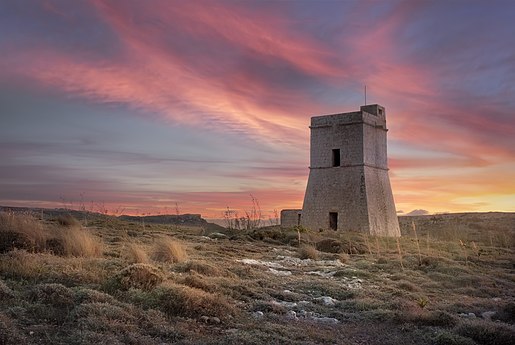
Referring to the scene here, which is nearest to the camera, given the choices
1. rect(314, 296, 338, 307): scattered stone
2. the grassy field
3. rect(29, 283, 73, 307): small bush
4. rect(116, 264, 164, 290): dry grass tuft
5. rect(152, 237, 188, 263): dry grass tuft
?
the grassy field

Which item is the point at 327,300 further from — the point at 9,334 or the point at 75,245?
the point at 75,245

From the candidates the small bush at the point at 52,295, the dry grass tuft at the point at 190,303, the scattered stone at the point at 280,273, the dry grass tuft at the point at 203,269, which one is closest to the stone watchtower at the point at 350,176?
the scattered stone at the point at 280,273

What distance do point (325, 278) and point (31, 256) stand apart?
701cm

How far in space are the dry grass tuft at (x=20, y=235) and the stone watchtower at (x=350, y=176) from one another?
19.9m

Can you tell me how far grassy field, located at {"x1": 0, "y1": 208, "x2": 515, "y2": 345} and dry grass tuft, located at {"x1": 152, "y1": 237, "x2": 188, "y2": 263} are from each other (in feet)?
0.11

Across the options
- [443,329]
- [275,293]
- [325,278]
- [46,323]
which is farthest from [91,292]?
[325,278]

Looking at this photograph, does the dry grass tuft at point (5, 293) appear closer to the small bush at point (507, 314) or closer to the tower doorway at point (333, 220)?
the small bush at point (507, 314)

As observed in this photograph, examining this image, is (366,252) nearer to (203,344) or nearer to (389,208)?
(389,208)

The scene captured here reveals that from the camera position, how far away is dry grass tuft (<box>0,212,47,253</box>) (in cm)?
1062

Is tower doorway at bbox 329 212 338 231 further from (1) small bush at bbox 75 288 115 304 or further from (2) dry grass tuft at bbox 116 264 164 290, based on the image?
(1) small bush at bbox 75 288 115 304

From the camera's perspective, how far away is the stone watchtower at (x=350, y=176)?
28469mm

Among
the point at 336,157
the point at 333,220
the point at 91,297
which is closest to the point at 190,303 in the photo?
the point at 91,297

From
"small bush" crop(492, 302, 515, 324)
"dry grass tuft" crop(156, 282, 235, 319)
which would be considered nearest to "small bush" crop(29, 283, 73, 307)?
"dry grass tuft" crop(156, 282, 235, 319)

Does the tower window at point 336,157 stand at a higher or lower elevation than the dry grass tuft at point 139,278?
higher
